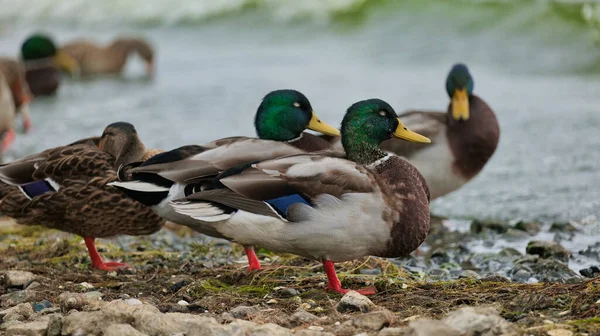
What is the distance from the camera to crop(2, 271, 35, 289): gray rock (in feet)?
16.1

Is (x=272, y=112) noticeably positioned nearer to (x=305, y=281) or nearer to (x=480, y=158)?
(x=305, y=281)

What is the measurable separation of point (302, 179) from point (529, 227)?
2.53 m

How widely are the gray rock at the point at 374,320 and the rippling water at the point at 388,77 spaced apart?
3.37 meters

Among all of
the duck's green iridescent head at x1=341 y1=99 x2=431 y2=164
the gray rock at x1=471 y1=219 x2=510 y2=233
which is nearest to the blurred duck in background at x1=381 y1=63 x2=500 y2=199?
the gray rock at x1=471 y1=219 x2=510 y2=233

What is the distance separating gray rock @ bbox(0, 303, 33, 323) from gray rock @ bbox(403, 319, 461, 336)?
167cm

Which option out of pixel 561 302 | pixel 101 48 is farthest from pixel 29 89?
pixel 561 302

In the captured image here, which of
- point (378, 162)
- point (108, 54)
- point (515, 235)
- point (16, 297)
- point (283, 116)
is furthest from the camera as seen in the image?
point (108, 54)

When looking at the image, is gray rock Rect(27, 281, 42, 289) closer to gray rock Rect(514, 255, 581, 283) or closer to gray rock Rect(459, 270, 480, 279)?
gray rock Rect(459, 270, 480, 279)

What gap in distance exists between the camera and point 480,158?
6824 millimetres

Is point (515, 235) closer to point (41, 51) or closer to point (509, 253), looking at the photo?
point (509, 253)

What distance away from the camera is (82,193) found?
5.38m

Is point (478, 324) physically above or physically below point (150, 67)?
below

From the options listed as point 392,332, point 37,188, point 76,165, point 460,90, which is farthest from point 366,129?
point 460,90

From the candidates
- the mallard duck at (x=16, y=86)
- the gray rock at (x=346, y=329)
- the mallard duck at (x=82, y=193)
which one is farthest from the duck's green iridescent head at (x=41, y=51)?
the gray rock at (x=346, y=329)
